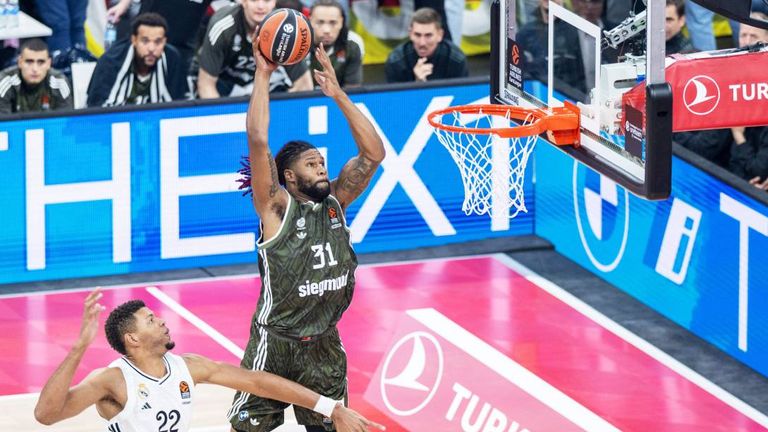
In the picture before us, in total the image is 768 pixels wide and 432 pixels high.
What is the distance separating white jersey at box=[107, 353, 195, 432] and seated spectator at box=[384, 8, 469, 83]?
5983 mm

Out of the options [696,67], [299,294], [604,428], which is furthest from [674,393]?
[299,294]

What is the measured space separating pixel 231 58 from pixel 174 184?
1.16 meters

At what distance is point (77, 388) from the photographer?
8.27 m

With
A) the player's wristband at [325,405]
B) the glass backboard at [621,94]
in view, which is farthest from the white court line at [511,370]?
the player's wristband at [325,405]

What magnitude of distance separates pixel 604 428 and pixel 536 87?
145 inches

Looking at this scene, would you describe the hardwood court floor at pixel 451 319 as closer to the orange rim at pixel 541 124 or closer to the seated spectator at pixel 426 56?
the seated spectator at pixel 426 56

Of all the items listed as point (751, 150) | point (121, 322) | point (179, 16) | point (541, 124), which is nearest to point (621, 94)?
point (541, 124)

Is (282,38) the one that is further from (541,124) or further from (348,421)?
(348,421)

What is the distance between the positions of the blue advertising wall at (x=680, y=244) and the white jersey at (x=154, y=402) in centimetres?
451

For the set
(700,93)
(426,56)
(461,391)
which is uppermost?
(700,93)

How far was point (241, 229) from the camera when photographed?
13.7 meters

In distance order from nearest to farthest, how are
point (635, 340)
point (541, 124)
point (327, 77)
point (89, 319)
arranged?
point (89, 319)
point (327, 77)
point (541, 124)
point (635, 340)

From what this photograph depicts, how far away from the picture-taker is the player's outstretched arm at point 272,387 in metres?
8.67

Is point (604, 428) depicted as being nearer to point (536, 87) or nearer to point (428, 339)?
point (428, 339)
